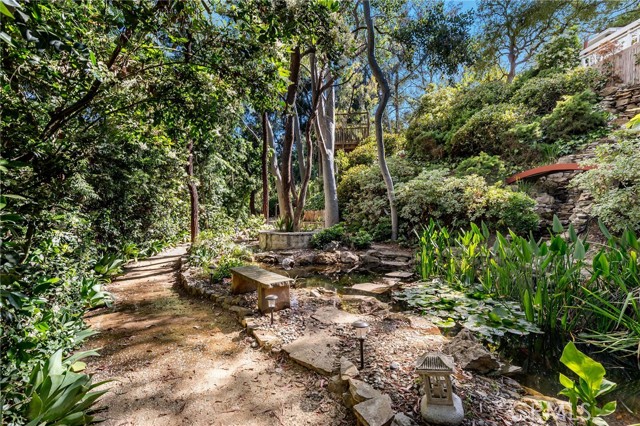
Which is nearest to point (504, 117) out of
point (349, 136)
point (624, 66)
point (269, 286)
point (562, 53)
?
point (624, 66)

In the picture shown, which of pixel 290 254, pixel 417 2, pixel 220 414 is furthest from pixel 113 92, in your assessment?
pixel 417 2

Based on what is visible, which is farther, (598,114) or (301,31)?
(598,114)

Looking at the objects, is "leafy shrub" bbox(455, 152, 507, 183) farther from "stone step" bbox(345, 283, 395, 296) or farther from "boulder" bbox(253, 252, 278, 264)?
"boulder" bbox(253, 252, 278, 264)

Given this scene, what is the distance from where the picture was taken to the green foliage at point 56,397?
154 centimetres

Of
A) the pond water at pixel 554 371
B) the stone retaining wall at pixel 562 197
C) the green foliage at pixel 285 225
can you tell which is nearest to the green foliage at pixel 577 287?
the pond water at pixel 554 371

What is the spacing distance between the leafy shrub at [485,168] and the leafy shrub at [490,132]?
20.2 inches

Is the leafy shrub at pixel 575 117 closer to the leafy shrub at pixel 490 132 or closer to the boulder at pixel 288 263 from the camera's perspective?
the leafy shrub at pixel 490 132

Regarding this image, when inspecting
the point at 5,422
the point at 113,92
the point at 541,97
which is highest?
the point at 541,97

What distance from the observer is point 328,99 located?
383 inches

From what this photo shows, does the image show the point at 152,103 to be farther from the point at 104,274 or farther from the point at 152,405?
the point at 104,274

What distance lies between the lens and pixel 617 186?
178 inches

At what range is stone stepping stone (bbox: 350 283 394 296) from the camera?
4.36 m

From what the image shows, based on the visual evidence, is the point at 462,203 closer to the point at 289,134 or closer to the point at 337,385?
the point at 289,134

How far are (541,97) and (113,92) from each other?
10.6 meters
